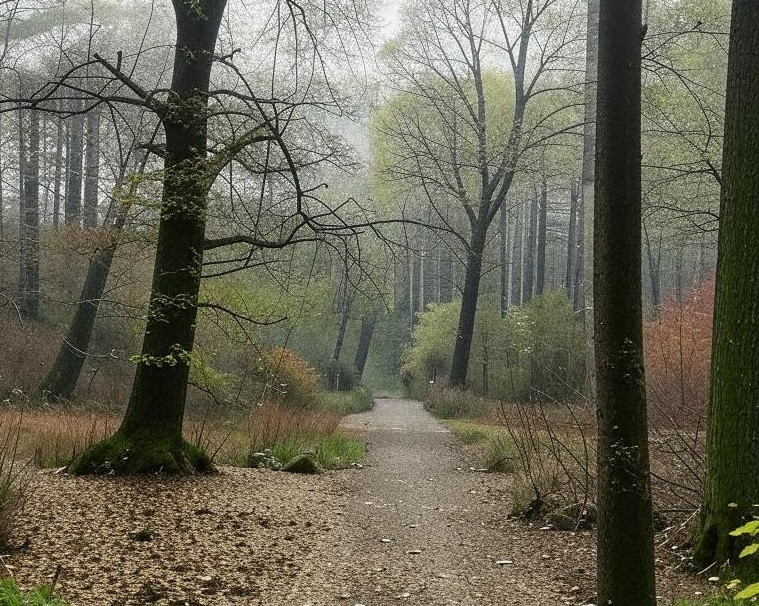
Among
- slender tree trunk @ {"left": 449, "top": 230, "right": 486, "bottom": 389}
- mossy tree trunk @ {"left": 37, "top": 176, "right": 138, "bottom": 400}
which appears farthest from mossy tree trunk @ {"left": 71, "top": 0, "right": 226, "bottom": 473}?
slender tree trunk @ {"left": 449, "top": 230, "right": 486, "bottom": 389}

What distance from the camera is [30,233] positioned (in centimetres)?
1817

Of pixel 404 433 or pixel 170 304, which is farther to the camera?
pixel 404 433

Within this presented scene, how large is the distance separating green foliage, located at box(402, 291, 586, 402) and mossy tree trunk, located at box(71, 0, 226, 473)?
7.33 m

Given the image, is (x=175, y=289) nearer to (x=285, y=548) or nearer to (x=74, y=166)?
(x=285, y=548)

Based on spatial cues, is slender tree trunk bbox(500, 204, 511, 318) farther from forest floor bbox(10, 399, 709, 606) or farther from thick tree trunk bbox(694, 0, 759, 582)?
thick tree trunk bbox(694, 0, 759, 582)

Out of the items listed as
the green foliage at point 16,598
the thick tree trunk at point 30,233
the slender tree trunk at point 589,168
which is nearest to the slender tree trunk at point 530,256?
the slender tree trunk at point 589,168

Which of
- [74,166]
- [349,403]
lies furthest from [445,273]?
[74,166]

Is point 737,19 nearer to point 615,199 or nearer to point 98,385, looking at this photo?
point 615,199

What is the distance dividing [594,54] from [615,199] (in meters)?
8.56

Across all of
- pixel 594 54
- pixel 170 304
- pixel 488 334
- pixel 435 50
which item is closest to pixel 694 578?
pixel 170 304

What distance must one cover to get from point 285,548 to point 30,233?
15.7m

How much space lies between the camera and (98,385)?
54.3 ft

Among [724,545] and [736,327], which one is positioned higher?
[736,327]

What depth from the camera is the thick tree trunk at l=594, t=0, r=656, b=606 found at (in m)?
3.26
